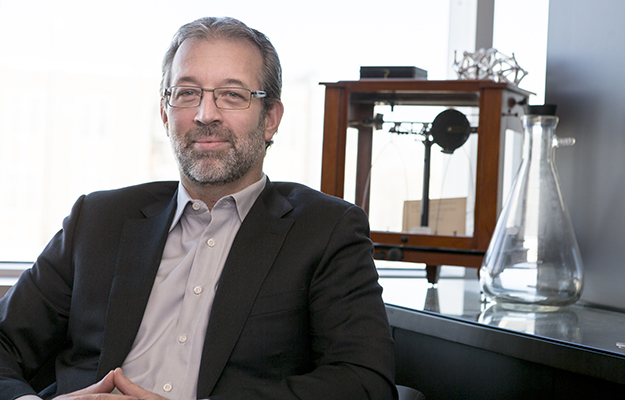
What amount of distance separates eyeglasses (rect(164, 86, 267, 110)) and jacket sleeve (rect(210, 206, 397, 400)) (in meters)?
0.35

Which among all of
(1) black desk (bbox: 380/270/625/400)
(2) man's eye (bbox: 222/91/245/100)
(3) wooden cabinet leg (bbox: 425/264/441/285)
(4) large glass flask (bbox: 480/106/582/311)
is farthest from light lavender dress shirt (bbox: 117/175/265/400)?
(3) wooden cabinet leg (bbox: 425/264/441/285)

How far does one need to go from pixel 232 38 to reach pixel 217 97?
5.7 inches

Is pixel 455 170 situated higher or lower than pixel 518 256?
higher

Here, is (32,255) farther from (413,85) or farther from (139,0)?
(413,85)

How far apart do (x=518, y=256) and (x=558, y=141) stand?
342 mm

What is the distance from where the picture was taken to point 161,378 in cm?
125

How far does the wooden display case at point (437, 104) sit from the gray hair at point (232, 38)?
1.94ft

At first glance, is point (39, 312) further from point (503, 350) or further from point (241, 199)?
point (503, 350)

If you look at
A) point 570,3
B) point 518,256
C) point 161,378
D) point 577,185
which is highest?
point 570,3

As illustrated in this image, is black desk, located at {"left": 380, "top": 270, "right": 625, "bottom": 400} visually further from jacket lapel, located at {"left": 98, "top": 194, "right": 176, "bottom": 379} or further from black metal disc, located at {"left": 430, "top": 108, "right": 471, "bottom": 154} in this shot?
jacket lapel, located at {"left": 98, "top": 194, "right": 176, "bottom": 379}

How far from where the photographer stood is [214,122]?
1.39 metres

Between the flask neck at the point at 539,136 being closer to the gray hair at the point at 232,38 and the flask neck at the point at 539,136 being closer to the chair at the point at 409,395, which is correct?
the gray hair at the point at 232,38

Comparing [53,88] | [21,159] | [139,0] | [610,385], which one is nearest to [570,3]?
[610,385]

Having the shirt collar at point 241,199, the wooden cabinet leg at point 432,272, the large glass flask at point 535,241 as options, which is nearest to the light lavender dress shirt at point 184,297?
the shirt collar at point 241,199
